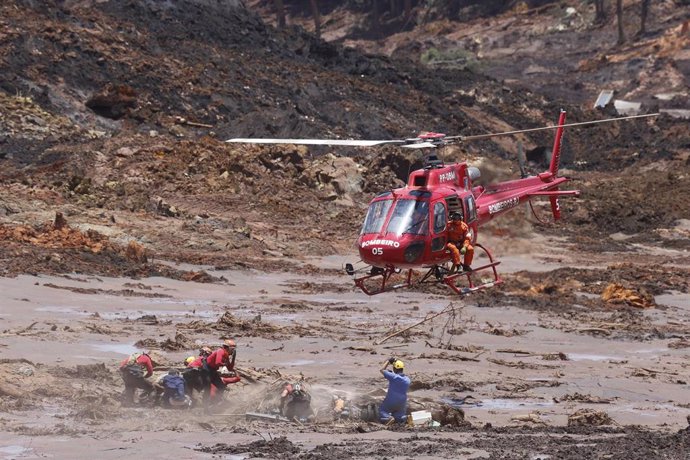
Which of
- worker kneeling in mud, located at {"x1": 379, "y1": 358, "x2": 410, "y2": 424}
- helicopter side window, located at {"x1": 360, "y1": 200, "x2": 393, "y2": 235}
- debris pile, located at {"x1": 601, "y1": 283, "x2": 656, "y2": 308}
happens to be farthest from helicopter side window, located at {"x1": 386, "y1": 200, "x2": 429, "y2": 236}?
debris pile, located at {"x1": 601, "y1": 283, "x2": 656, "y2": 308}

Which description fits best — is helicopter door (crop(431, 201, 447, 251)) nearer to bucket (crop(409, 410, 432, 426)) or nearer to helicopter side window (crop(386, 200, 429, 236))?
helicopter side window (crop(386, 200, 429, 236))

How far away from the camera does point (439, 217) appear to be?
1973 centimetres

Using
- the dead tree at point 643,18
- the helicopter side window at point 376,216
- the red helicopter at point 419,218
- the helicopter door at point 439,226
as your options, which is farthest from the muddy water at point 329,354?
the dead tree at point 643,18

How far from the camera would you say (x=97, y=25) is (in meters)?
54.9

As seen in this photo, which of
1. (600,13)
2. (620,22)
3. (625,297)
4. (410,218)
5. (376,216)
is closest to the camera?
(410,218)

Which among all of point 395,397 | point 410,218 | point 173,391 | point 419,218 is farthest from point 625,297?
point 173,391

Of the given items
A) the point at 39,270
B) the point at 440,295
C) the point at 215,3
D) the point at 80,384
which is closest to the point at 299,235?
the point at 440,295

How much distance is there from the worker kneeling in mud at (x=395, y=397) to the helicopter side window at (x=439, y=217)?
4.40 m

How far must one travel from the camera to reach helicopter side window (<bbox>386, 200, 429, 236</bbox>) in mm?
19281

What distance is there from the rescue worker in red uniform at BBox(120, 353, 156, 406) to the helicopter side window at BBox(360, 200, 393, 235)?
488 centimetres

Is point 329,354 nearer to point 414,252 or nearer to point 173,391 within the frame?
point 414,252

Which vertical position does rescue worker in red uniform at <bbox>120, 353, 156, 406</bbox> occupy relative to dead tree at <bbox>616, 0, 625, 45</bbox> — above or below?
below

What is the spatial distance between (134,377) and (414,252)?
5309 millimetres

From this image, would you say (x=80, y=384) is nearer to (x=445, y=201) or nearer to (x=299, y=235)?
(x=445, y=201)
